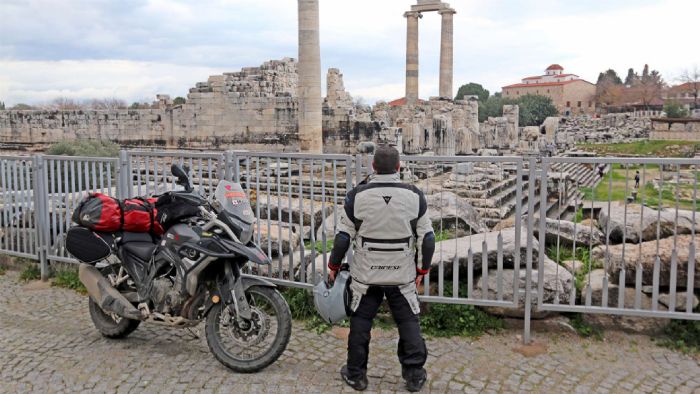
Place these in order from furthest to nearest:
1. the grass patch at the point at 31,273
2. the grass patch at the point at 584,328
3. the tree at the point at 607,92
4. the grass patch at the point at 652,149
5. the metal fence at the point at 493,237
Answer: the tree at the point at 607,92, the grass patch at the point at 652,149, the grass patch at the point at 31,273, the grass patch at the point at 584,328, the metal fence at the point at 493,237

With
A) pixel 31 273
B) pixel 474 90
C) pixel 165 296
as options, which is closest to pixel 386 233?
pixel 165 296

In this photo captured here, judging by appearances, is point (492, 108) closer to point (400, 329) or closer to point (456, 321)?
point (456, 321)

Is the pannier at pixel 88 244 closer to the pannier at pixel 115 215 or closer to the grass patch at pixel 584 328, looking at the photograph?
the pannier at pixel 115 215

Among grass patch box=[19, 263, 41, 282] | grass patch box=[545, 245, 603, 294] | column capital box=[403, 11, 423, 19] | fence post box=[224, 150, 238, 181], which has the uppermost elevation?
column capital box=[403, 11, 423, 19]

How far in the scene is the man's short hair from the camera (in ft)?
12.5

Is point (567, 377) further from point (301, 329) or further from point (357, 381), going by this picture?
point (301, 329)

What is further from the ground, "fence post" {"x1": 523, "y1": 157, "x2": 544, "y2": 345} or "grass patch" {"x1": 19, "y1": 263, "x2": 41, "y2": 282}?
"fence post" {"x1": 523, "y1": 157, "x2": 544, "y2": 345}

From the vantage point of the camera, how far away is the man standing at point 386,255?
3.76 m

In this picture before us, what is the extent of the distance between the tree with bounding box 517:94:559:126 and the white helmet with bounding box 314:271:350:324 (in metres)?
63.1

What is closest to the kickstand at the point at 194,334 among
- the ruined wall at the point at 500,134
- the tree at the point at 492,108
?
the ruined wall at the point at 500,134

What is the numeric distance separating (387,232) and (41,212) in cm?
466

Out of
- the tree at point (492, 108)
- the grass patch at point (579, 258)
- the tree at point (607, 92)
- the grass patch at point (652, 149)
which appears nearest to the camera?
the grass patch at point (579, 258)

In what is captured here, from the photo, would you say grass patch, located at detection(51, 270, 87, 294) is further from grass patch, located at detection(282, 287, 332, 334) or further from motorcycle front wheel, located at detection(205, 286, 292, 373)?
motorcycle front wheel, located at detection(205, 286, 292, 373)

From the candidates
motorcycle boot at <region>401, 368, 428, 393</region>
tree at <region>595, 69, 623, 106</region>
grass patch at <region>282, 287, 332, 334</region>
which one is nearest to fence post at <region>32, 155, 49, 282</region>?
grass patch at <region>282, 287, 332, 334</region>
